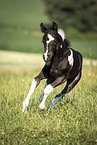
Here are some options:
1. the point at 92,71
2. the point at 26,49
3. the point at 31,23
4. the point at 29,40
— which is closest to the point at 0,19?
the point at 31,23

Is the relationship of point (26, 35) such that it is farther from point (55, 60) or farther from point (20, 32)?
point (55, 60)

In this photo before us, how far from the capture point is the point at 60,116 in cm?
342

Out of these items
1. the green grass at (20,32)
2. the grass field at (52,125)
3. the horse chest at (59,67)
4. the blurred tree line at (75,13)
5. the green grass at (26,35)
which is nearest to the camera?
the grass field at (52,125)

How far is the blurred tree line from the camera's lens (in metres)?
23.2

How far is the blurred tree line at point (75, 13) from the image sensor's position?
76.0 feet

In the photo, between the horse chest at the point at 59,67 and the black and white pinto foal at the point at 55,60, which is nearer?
the black and white pinto foal at the point at 55,60

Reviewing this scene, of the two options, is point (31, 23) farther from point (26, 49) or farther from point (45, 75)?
point (45, 75)

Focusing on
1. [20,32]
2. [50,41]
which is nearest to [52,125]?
[50,41]

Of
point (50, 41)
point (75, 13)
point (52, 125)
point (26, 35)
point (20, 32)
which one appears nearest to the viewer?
point (50, 41)

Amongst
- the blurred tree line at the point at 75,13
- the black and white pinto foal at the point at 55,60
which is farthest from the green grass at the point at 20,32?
the black and white pinto foal at the point at 55,60

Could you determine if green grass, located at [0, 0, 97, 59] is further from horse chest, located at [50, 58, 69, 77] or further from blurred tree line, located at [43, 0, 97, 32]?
horse chest, located at [50, 58, 69, 77]

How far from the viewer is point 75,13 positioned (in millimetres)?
24219

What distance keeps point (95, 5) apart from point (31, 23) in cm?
816

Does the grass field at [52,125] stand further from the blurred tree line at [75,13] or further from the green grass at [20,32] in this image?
the blurred tree line at [75,13]
